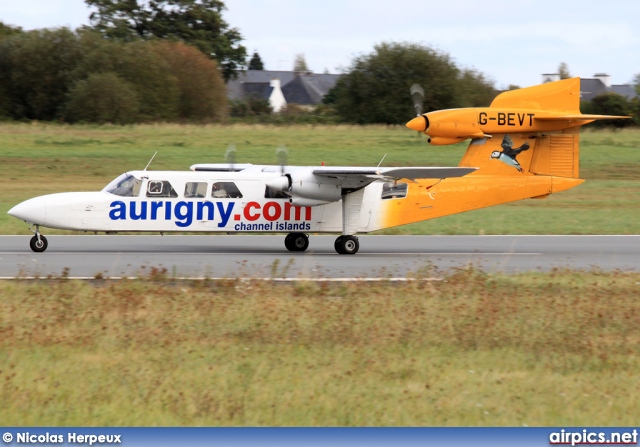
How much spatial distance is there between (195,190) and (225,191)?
65 cm

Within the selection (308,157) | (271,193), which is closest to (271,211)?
(271,193)

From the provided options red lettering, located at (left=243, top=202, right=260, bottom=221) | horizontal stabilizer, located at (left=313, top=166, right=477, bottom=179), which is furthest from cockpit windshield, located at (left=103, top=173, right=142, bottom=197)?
horizontal stabilizer, located at (left=313, top=166, right=477, bottom=179)

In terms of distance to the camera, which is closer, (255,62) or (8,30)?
(8,30)

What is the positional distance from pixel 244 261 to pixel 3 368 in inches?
339

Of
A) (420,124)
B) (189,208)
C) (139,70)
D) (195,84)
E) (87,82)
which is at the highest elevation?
(139,70)

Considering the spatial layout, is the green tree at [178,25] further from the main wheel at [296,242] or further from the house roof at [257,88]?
the main wheel at [296,242]

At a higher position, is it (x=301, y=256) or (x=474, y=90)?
(x=474, y=90)

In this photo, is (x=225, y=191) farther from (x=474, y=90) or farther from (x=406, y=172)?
(x=474, y=90)

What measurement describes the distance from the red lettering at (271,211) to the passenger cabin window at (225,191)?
0.62 meters

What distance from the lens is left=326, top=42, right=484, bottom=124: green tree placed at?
192 feet

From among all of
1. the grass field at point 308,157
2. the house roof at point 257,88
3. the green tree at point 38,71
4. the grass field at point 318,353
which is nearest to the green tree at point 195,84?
the green tree at point 38,71

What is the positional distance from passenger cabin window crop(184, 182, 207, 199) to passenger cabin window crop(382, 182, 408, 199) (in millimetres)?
4045

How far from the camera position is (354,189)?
766 inches

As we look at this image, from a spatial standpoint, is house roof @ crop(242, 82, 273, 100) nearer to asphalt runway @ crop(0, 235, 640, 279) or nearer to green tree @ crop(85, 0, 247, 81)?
green tree @ crop(85, 0, 247, 81)
